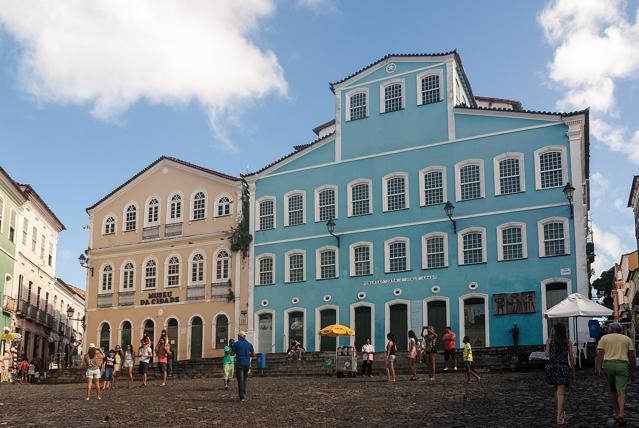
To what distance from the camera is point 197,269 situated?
138ft

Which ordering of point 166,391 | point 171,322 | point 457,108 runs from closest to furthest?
point 166,391, point 457,108, point 171,322

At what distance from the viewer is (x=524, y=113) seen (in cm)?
3438

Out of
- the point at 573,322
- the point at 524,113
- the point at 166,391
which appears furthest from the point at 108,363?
the point at 524,113

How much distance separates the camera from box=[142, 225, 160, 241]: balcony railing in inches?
1729

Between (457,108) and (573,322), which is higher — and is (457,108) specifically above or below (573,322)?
above

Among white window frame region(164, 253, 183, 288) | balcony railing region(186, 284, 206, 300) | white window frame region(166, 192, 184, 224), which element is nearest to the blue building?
balcony railing region(186, 284, 206, 300)

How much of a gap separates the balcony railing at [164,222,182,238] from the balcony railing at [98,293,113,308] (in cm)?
475

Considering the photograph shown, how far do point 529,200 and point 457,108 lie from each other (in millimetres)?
5309

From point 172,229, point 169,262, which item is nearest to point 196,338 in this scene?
point 169,262

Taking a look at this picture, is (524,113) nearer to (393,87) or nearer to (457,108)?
(457,108)

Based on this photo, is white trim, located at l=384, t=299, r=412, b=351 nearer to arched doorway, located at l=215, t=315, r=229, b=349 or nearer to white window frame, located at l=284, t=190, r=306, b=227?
white window frame, located at l=284, t=190, r=306, b=227

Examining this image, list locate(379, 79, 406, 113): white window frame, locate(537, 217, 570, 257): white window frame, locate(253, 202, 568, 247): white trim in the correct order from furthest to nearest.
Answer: locate(379, 79, 406, 113): white window frame
locate(253, 202, 568, 247): white trim
locate(537, 217, 570, 257): white window frame

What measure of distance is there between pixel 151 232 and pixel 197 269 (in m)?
3.87

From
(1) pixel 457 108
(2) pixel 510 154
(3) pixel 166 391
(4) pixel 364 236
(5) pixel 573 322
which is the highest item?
(1) pixel 457 108
